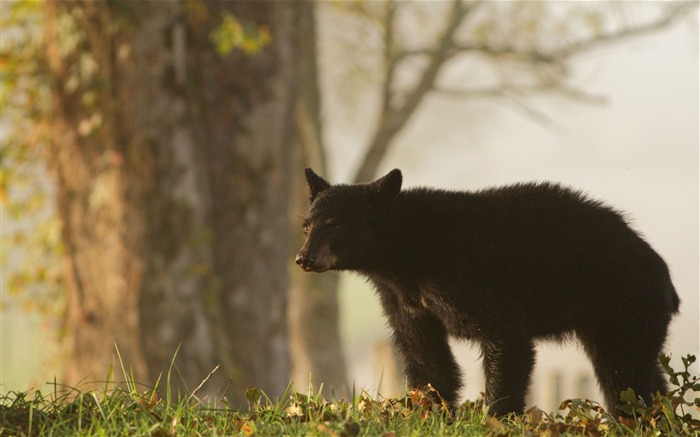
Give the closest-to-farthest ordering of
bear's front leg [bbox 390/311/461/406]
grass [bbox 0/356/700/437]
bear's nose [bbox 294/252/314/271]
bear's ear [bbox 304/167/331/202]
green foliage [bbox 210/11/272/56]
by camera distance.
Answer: grass [bbox 0/356/700/437] < bear's nose [bbox 294/252/314/271] < bear's front leg [bbox 390/311/461/406] < bear's ear [bbox 304/167/331/202] < green foliage [bbox 210/11/272/56]

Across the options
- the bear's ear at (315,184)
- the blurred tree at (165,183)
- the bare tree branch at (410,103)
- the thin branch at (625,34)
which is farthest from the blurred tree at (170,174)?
the thin branch at (625,34)

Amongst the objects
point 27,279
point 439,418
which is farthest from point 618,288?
point 27,279

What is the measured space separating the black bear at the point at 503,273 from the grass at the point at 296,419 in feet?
1.52

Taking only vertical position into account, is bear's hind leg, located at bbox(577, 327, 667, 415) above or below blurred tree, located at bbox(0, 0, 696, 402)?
below

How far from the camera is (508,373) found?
17.3 ft

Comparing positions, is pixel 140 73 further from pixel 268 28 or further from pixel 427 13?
pixel 427 13

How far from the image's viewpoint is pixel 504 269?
5461mm

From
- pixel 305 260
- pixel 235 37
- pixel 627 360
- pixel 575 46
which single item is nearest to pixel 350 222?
pixel 305 260

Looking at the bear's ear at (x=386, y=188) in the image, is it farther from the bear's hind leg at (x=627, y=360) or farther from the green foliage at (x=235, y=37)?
the green foliage at (x=235, y=37)

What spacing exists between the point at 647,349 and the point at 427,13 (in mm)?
13958

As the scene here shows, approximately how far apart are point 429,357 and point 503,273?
2.47 ft

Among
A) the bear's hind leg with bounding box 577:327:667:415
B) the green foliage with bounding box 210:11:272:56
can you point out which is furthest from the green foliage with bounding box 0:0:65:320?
the bear's hind leg with bounding box 577:327:667:415

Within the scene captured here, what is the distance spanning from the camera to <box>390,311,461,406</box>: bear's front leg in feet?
18.8

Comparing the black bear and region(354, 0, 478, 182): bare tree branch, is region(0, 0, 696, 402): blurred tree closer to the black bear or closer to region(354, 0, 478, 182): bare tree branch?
the black bear
